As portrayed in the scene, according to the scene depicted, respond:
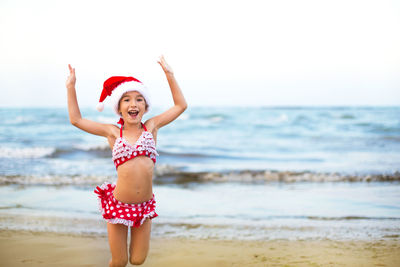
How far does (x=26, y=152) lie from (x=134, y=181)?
11370 millimetres

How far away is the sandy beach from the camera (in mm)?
4246

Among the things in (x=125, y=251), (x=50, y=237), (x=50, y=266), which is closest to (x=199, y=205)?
(x=50, y=237)

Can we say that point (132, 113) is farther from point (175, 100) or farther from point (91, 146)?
point (91, 146)

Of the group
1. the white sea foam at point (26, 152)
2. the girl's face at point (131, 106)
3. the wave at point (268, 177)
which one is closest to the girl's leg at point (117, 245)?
the girl's face at point (131, 106)

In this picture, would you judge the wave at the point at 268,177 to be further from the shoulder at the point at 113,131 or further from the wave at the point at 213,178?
the shoulder at the point at 113,131

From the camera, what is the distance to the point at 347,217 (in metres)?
6.05

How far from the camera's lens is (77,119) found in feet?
10.7

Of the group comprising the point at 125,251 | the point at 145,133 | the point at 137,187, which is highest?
the point at 145,133

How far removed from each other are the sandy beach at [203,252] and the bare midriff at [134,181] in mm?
1151

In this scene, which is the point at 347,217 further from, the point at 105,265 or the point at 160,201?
the point at 105,265

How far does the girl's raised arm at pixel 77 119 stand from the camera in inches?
128

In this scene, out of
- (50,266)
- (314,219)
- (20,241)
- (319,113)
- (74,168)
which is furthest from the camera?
(319,113)

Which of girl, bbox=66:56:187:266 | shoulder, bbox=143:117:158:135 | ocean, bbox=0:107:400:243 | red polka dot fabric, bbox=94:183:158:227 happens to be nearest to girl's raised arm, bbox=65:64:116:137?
girl, bbox=66:56:187:266

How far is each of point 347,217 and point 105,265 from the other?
3.25 metres
